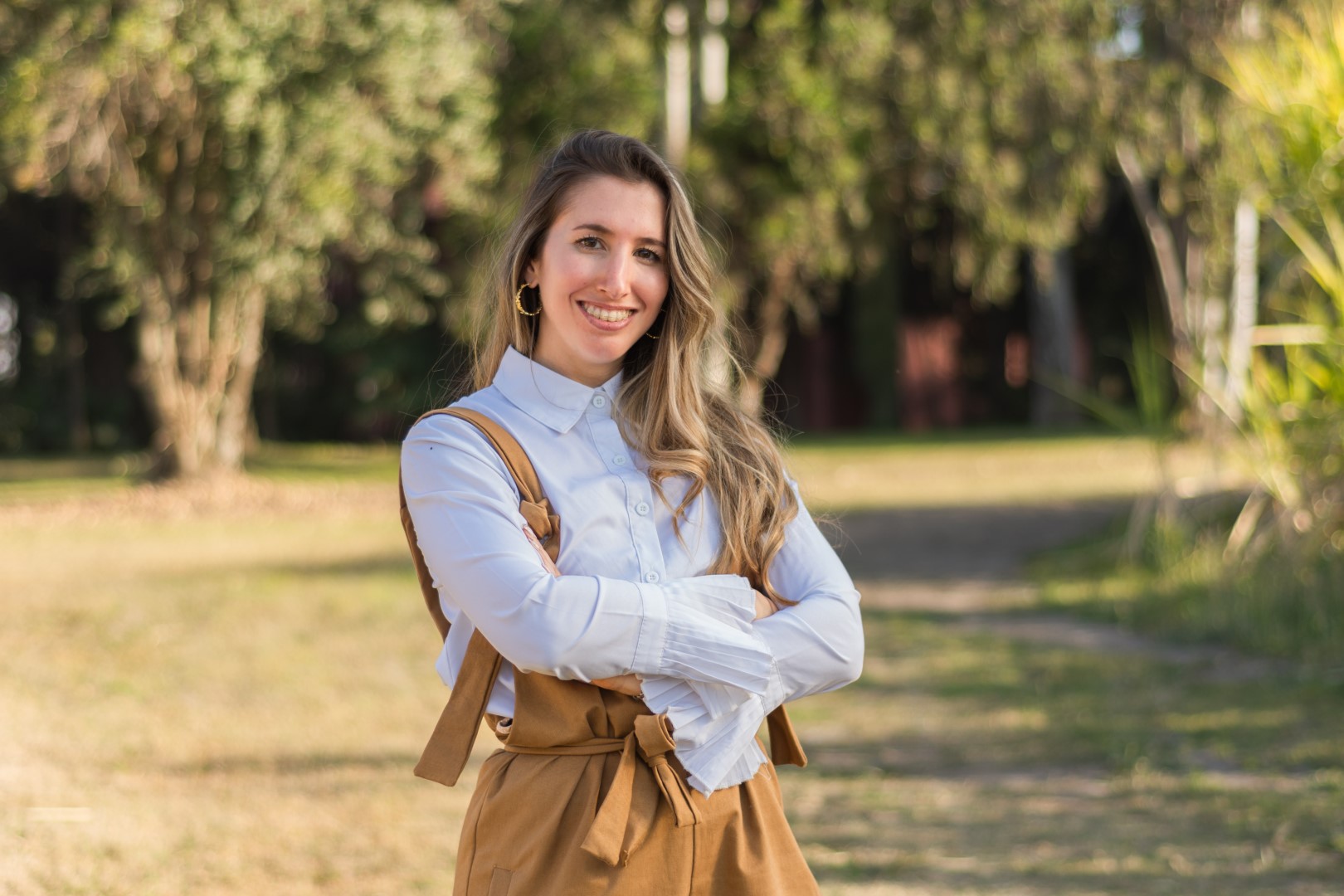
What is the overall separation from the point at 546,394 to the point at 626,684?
42 centimetres

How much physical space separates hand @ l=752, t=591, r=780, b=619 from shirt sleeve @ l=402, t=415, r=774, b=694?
8 centimetres

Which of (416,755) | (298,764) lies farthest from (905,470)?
(298,764)

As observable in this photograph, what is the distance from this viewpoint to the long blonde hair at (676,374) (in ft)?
6.71

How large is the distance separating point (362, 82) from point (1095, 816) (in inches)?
368

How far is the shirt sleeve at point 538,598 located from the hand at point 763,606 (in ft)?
0.28

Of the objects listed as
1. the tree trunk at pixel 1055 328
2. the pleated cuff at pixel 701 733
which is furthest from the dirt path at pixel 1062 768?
the tree trunk at pixel 1055 328

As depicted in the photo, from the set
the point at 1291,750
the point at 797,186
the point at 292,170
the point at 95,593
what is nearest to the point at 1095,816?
the point at 1291,750

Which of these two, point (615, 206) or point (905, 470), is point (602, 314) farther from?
point (905, 470)

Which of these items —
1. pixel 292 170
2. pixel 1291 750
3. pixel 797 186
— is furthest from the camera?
pixel 797 186

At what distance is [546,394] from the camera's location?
2.04m

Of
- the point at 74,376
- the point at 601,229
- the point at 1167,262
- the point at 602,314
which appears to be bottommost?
the point at 74,376

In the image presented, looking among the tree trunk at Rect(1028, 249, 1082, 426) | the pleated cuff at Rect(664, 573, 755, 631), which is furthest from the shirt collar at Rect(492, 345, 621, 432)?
the tree trunk at Rect(1028, 249, 1082, 426)

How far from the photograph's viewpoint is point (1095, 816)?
4602 mm

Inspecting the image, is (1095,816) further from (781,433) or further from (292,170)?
(292,170)
